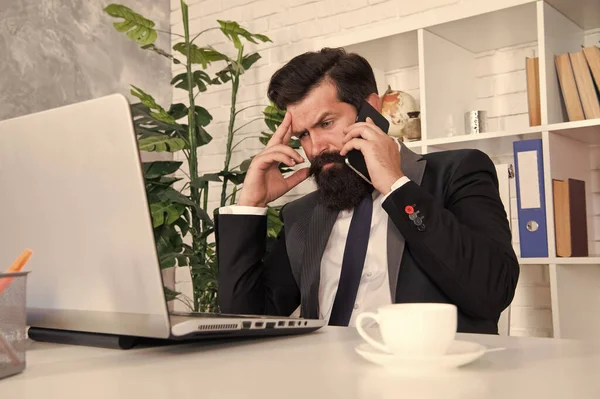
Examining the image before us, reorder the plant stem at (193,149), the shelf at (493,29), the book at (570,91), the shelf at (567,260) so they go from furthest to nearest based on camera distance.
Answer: the plant stem at (193,149) → the shelf at (493,29) → the book at (570,91) → the shelf at (567,260)

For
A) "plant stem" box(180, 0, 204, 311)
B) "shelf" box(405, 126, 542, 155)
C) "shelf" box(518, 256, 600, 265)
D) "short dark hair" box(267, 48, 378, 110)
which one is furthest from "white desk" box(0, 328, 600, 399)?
"plant stem" box(180, 0, 204, 311)

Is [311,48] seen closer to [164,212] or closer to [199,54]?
[199,54]

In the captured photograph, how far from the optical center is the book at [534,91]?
2463 mm

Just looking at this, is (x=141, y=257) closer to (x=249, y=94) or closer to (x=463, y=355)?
(x=463, y=355)

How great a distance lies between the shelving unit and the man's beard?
81 cm

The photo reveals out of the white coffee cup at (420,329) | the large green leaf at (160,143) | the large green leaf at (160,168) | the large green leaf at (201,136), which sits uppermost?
the large green leaf at (201,136)

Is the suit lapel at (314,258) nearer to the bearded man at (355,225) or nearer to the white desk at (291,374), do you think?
the bearded man at (355,225)

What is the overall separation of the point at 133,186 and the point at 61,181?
153mm

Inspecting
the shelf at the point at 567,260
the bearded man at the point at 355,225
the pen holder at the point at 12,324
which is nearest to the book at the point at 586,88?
the shelf at the point at 567,260

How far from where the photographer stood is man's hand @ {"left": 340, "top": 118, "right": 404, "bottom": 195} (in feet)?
5.19

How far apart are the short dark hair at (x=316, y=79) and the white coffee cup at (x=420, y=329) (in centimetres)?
135

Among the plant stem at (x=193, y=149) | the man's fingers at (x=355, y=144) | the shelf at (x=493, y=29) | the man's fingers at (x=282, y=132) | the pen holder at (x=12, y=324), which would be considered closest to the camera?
the pen holder at (x=12, y=324)

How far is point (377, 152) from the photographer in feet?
5.30

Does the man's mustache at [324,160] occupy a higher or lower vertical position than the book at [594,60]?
lower
